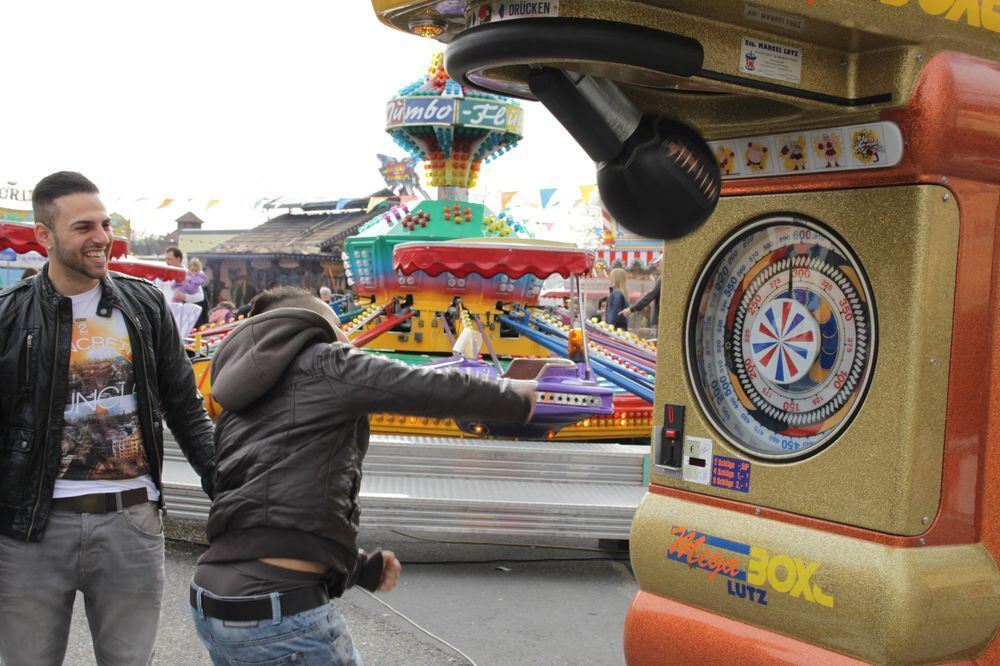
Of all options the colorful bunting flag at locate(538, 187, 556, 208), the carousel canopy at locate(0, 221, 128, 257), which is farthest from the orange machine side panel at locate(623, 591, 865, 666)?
the colorful bunting flag at locate(538, 187, 556, 208)

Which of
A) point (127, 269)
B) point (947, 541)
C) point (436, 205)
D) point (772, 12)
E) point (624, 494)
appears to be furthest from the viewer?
point (127, 269)

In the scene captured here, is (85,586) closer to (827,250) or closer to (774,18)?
(827,250)

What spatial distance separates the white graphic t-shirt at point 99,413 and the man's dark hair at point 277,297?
27.6 inches

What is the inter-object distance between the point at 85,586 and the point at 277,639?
94 cm

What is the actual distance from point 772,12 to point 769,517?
135 centimetres

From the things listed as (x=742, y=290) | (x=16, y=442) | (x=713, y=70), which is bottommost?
(x=16, y=442)

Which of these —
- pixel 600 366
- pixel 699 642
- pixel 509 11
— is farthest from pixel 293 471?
pixel 600 366

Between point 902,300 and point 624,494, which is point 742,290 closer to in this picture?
point 902,300

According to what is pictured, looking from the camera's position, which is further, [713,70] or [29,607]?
[29,607]

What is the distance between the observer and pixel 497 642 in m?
5.14

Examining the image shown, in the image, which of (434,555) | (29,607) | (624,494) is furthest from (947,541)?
(434,555)

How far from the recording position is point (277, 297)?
2451 mm

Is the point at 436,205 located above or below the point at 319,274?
above

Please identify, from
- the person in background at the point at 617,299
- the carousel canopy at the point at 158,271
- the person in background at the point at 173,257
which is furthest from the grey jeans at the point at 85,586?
the person in background at the point at 173,257
